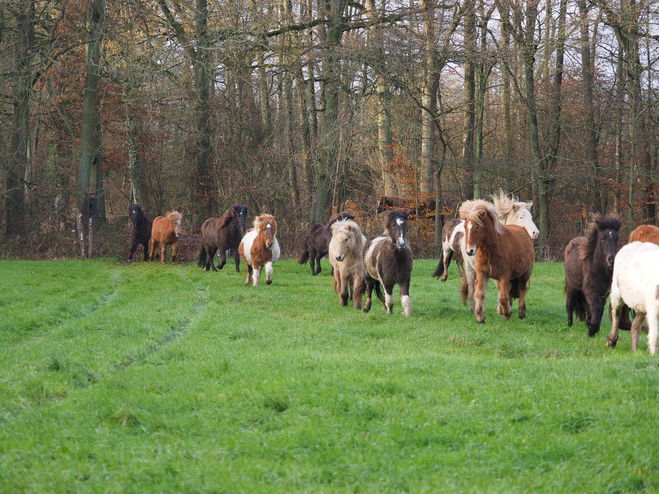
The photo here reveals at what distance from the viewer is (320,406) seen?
210 inches

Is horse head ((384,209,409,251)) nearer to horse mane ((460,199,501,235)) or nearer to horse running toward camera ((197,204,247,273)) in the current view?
horse mane ((460,199,501,235))

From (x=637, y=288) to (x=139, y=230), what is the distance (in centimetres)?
1831

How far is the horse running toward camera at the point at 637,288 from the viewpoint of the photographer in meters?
7.36

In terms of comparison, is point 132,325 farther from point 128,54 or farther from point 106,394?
point 128,54

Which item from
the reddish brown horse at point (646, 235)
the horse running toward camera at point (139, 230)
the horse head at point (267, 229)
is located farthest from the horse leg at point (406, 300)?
the horse running toward camera at point (139, 230)

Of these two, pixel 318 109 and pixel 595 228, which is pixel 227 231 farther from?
pixel 595 228

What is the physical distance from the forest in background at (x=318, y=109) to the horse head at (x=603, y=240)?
11.3 meters

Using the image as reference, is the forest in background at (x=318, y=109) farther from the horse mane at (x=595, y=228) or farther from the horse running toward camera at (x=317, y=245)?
the horse mane at (x=595, y=228)

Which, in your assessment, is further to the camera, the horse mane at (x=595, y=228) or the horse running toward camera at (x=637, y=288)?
the horse mane at (x=595, y=228)

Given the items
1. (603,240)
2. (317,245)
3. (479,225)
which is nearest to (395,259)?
(479,225)

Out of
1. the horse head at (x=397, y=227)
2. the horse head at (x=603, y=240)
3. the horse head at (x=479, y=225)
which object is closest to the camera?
the horse head at (x=603, y=240)

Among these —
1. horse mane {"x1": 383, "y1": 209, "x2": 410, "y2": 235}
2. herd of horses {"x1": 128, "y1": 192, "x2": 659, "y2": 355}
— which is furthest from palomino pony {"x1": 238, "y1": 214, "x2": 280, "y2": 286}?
horse mane {"x1": 383, "y1": 209, "x2": 410, "y2": 235}

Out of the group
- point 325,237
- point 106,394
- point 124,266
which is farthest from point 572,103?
point 106,394

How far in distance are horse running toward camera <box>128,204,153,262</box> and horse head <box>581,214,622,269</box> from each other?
54.5ft
